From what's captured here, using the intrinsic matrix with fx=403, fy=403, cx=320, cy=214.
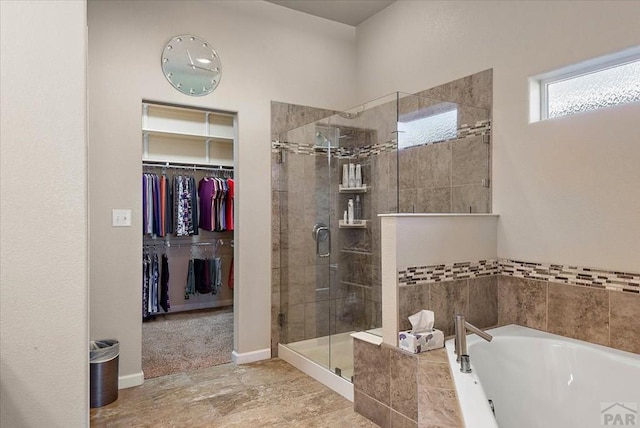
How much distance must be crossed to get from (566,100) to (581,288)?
1.12 meters

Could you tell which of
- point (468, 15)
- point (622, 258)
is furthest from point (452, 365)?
point (468, 15)

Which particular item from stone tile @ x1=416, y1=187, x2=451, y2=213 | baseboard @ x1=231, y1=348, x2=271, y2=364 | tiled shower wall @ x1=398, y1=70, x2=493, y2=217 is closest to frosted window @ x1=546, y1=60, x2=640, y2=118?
tiled shower wall @ x1=398, y1=70, x2=493, y2=217

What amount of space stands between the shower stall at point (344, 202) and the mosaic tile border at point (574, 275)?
18.1 inches

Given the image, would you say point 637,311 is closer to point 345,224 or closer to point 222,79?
point 345,224

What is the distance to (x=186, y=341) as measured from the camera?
388 cm

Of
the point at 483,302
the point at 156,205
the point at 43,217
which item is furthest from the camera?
the point at 156,205

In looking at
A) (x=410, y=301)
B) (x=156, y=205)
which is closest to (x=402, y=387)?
(x=410, y=301)

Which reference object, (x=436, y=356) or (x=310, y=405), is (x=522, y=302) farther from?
(x=310, y=405)

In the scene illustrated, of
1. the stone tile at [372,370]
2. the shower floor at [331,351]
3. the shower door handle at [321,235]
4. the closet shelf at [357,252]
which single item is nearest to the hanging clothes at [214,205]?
the shower door handle at [321,235]

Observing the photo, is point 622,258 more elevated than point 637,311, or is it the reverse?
point 622,258

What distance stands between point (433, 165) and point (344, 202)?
74 cm

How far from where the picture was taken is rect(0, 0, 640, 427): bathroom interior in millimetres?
1546

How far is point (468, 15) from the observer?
9.48 ft

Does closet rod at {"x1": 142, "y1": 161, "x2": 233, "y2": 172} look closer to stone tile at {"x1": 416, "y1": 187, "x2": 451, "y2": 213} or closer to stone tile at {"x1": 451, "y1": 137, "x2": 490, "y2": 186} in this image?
stone tile at {"x1": 416, "y1": 187, "x2": 451, "y2": 213}
